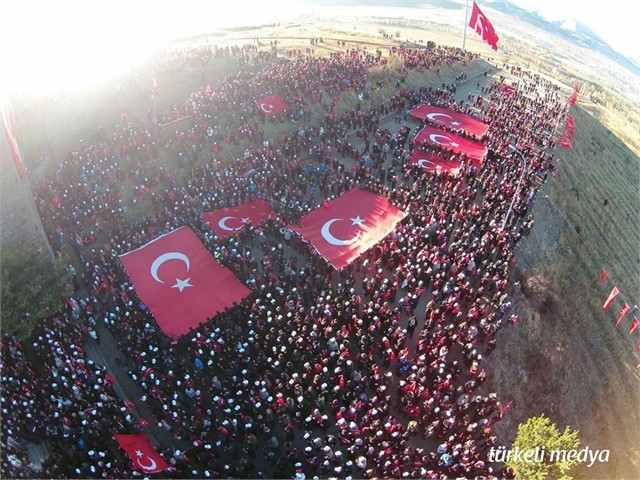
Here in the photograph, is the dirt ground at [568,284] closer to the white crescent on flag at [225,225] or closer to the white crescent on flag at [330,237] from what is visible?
the white crescent on flag at [330,237]

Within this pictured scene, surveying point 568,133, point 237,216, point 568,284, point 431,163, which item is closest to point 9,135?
point 237,216

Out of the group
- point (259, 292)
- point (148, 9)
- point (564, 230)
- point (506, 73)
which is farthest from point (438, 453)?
point (148, 9)

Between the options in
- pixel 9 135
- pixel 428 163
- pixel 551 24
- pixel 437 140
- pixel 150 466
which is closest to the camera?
pixel 150 466

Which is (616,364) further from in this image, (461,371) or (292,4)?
(292,4)

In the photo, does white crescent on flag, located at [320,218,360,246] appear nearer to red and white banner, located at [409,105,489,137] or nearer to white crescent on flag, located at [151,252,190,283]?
white crescent on flag, located at [151,252,190,283]

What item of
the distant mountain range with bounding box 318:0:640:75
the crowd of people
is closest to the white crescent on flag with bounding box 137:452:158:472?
the crowd of people

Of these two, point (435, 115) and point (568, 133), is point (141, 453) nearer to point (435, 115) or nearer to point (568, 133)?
point (435, 115)

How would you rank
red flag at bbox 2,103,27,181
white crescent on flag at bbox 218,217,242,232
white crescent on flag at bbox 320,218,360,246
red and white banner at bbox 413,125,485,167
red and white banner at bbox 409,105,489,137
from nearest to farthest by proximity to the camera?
red flag at bbox 2,103,27,181, white crescent on flag at bbox 320,218,360,246, white crescent on flag at bbox 218,217,242,232, red and white banner at bbox 413,125,485,167, red and white banner at bbox 409,105,489,137
